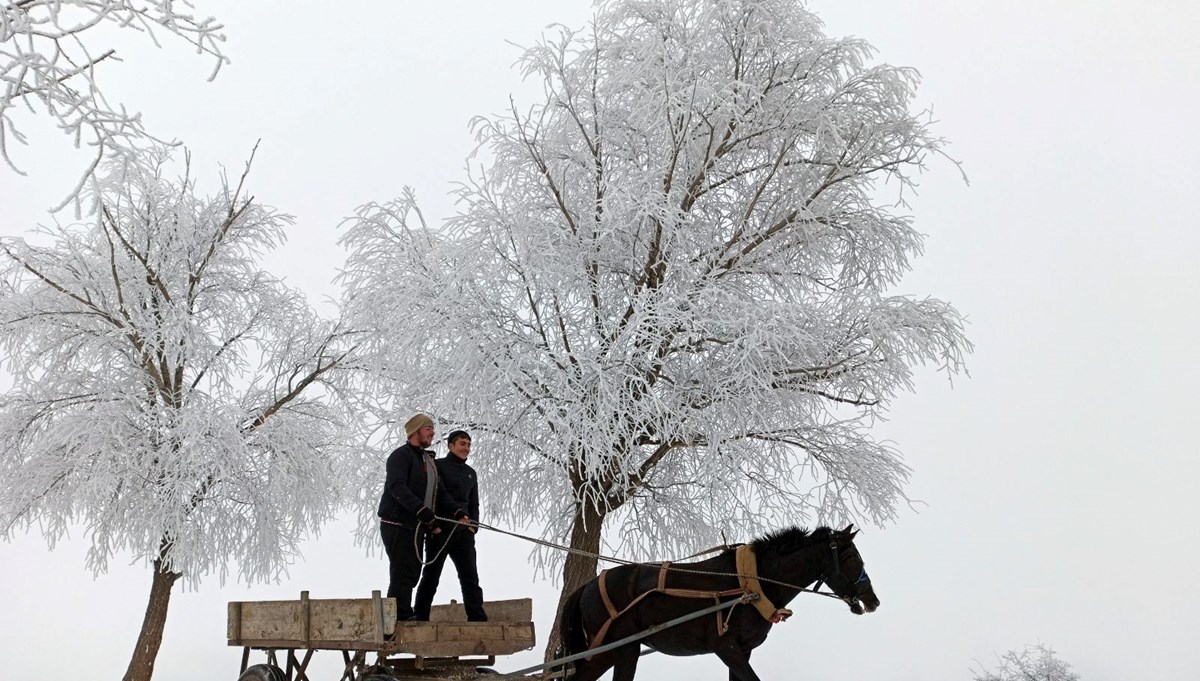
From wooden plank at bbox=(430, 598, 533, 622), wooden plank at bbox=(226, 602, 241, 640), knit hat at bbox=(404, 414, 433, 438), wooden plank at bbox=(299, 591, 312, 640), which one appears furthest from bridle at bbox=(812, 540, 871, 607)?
wooden plank at bbox=(226, 602, 241, 640)

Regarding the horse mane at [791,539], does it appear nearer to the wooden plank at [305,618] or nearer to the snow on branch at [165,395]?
the wooden plank at [305,618]

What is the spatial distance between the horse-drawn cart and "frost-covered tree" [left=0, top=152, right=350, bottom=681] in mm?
4742

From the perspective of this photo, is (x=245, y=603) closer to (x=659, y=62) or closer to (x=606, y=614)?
(x=606, y=614)

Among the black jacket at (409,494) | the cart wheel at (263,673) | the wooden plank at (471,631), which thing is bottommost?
the cart wheel at (263,673)

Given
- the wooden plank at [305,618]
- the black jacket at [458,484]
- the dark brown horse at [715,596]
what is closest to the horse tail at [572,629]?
the dark brown horse at [715,596]

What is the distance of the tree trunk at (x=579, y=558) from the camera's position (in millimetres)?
11422

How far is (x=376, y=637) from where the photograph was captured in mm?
7809

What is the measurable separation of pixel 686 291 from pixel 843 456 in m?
2.81

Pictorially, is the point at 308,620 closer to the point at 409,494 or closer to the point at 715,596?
the point at 409,494

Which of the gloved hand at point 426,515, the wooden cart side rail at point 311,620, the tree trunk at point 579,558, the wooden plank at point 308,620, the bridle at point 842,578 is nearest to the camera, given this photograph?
the bridle at point 842,578

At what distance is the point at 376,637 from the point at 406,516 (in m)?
1.09

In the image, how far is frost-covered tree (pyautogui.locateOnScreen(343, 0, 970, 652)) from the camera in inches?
428

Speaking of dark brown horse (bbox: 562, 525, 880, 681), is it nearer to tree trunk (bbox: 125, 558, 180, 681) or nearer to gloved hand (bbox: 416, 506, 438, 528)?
gloved hand (bbox: 416, 506, 438, 528)

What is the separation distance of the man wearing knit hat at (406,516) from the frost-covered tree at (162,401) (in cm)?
Answer: 533
